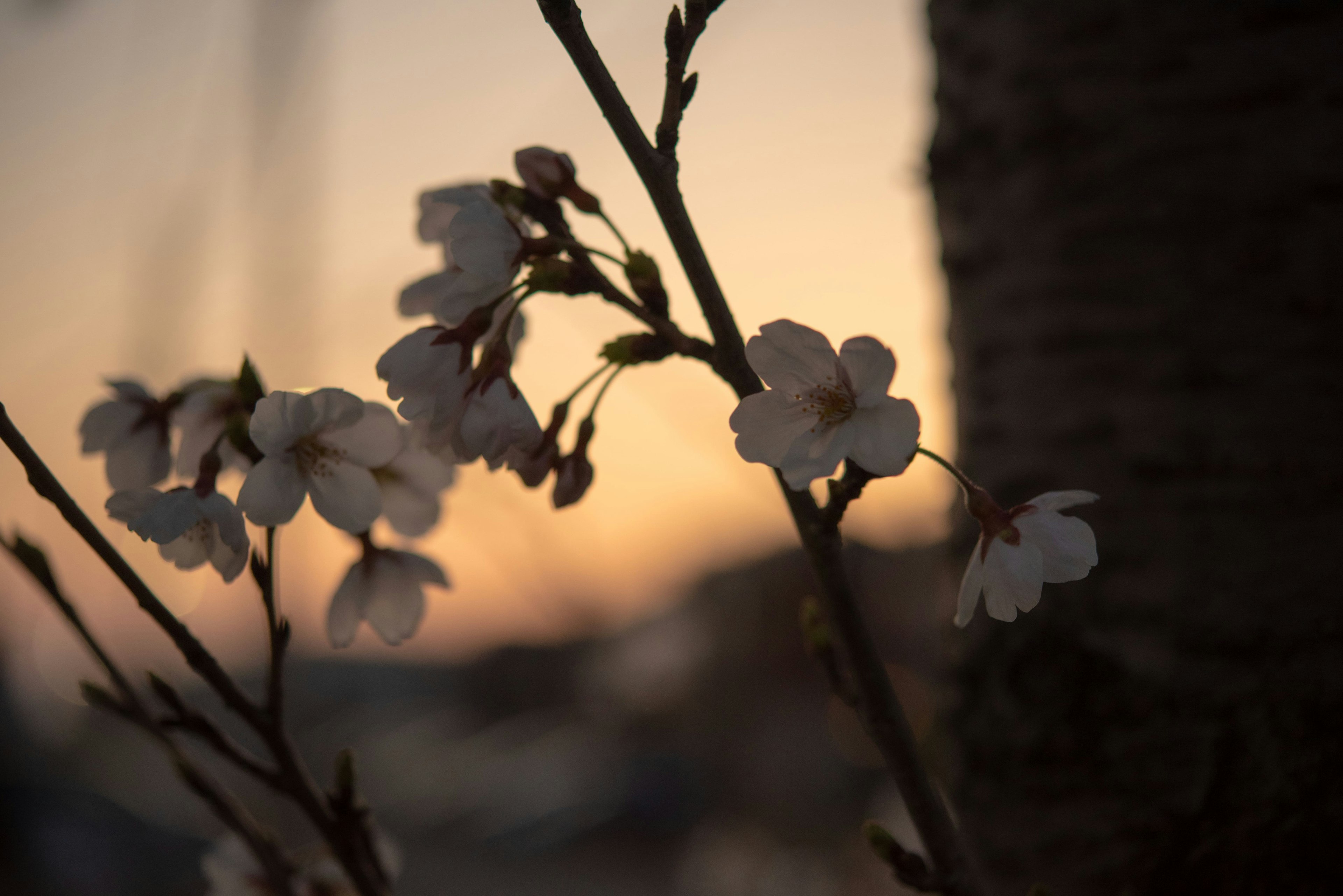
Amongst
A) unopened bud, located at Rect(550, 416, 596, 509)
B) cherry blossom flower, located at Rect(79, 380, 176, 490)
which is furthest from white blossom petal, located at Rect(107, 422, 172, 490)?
unopened bud, located at Rect(550, 416, 596, 509)

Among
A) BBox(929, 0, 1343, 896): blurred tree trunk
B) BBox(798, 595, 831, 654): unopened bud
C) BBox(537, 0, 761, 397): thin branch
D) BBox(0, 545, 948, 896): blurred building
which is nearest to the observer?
BBox(537, 0, 761, 397): thin branch

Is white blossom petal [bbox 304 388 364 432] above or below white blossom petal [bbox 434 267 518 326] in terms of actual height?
below

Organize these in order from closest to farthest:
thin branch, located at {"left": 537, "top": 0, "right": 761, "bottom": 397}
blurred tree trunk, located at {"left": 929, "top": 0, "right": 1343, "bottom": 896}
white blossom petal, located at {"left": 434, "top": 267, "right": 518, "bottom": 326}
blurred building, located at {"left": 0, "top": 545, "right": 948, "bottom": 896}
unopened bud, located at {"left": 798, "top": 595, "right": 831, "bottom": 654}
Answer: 1. thin branch, located at {"left": 537, "top": 0, "right": 761, "bottom": 397}
2. white blossom petal, located at {"left": 434, "top": 267, "right": 518, "bottom": 326}
3. unopened bud, located at {"left": 798, "top": 595, "right": 831, "bottom": 654}
4. blurred tree trunk, located at {"left": 929, "top": 0, "right": 1343, "bottom": 896}
5. blurred building, located at {"left": 0, "top": 545, "right": 948, "bottom": 896}


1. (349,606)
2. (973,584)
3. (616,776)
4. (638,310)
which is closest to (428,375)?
(638,310)

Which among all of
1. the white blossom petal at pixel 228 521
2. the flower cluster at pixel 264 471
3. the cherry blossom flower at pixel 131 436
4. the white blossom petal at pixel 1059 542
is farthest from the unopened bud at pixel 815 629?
the cherry blossom flower at pixel 131 436

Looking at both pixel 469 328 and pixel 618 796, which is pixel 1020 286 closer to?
pixel 469 328

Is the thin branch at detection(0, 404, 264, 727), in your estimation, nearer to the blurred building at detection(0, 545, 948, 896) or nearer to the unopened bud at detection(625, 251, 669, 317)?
the unopened bud at detection(625, 251, 669, 317)

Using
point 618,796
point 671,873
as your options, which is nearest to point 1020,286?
point 671,873
